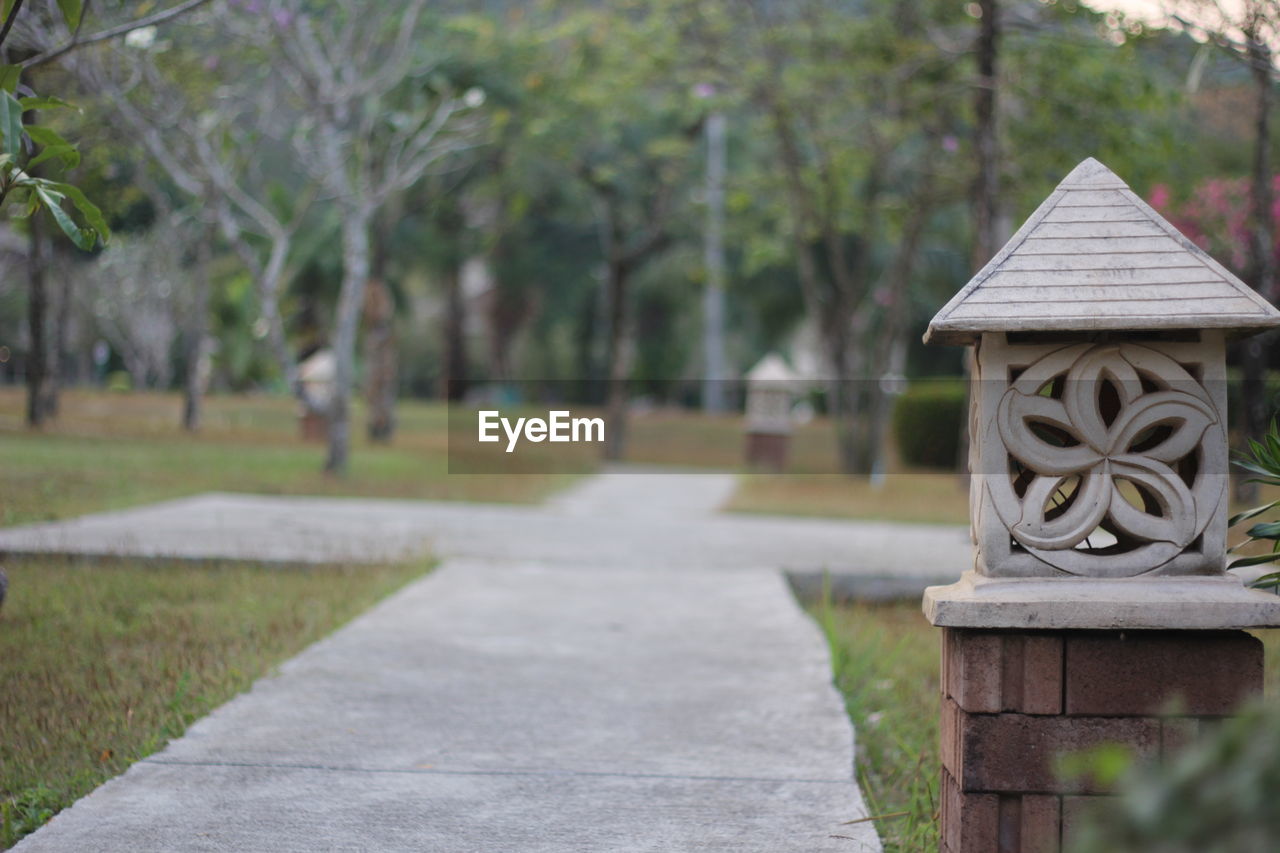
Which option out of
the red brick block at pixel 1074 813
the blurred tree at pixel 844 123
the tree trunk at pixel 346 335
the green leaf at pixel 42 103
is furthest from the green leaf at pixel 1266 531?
the blurred tree at pixel 844 123

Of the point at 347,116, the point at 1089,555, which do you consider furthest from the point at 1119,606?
the point at 347,116

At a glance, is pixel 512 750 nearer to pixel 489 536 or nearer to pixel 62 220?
pixel 62 220

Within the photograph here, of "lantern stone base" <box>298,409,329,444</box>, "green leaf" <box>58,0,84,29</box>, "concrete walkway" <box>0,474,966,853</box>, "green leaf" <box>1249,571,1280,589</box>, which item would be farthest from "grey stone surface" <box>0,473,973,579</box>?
"lantern stone base" <box>298,409,329,444</box>

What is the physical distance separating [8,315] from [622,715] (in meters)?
45.8

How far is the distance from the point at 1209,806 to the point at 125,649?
4791 millimetres

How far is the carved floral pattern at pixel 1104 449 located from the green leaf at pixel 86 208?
224cm

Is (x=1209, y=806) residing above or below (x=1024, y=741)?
above

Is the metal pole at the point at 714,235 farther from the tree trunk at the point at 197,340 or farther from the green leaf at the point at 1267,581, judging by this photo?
the green leaf at the point at 1267,581

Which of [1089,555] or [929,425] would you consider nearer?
[1089,555]

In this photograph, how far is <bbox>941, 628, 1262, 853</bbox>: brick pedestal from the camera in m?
2.58

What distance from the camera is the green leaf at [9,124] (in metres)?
3.15

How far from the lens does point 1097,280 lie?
2.67 metres

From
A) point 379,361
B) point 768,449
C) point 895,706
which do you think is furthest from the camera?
point 379,361

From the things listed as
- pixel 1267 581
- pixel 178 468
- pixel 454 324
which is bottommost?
pixel 178 468
